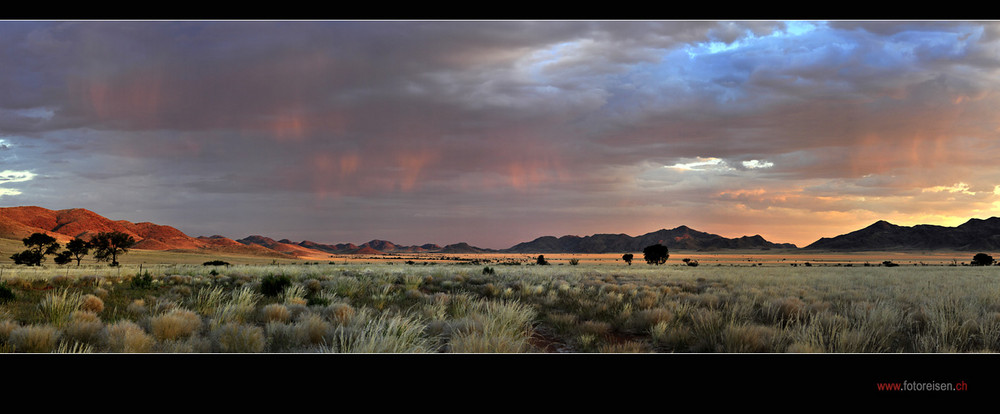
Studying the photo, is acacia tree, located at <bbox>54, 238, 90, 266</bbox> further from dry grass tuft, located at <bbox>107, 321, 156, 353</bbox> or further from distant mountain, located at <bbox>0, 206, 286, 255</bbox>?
dry grass tuft, located at <bbox>107, 321, 156, 353</bbox>

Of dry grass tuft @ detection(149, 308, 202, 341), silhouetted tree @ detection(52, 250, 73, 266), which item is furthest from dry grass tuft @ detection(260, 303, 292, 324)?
silhouetted tree @ detection(52, 250, 73, 266)

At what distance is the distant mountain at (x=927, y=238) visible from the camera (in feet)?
225

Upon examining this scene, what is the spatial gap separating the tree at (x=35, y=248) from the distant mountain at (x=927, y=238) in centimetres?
11089

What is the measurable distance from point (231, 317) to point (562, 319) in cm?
642

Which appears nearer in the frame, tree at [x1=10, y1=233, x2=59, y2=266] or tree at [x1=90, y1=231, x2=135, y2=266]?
tree at [x1=90, y1=231, x2=135, y2=266]

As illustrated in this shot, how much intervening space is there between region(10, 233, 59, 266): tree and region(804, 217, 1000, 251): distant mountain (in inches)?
4366

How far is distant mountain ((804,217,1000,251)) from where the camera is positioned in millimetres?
68625

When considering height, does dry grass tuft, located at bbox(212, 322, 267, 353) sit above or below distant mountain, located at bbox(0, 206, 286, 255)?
below

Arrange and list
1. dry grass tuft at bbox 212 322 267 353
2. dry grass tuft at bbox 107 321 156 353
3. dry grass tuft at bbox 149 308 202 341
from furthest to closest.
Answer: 1. dry grass tuft at bbox 149 308 202 341
2. dry grass tuft at bbox 212 322 267 353
3. dry grass tuft at bbox 107 321 156 353

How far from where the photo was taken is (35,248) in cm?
4800

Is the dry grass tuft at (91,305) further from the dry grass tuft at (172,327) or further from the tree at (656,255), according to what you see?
the tree at (656,255)
